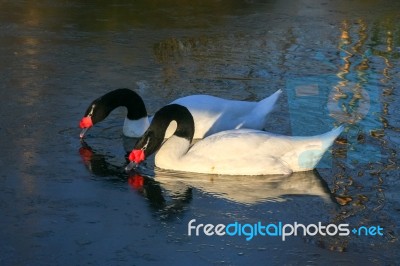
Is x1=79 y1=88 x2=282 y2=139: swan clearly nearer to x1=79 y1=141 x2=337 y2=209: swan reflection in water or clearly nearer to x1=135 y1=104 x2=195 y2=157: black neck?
x1=135 y1=104 x2=195 y2=157: black neck

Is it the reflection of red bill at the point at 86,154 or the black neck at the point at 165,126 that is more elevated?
the black neck at the point at 165,126

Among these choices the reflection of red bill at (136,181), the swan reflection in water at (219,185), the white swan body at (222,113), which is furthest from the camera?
the white swan body at (222,113)

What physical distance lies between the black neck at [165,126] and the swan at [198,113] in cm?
62

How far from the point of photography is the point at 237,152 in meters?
8.14

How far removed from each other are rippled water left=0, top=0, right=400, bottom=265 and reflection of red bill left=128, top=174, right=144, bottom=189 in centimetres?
2

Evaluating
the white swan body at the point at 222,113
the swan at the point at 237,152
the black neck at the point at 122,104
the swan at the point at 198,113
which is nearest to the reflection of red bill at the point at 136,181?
the swan at the point at 237,152

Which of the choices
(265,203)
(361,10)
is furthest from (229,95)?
A: (361,10)

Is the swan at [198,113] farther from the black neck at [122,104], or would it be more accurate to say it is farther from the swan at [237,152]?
the swan at [237,152]

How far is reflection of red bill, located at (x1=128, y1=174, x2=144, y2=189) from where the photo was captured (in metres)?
7.94

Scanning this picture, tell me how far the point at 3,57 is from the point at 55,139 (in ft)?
12.1

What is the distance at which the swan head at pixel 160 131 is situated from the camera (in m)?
8.22

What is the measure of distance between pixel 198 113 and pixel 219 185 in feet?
4.49

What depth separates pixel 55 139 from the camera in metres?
9.09

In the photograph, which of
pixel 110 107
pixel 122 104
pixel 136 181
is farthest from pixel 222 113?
pixel 136 181
